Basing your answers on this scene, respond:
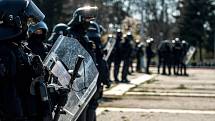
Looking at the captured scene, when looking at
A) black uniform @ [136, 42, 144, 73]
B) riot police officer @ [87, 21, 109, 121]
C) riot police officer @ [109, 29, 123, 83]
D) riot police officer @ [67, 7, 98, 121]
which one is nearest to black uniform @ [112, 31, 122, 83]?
riot police officer @ [109, 29, 123, 83]

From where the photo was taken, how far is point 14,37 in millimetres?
4383

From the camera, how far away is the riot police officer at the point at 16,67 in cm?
427

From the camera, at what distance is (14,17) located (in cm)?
439

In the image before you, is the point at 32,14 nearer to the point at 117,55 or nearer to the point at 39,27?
the point at 39,27

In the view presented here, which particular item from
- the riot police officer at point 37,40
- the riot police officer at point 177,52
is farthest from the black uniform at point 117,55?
the riot police officer at point 37,40

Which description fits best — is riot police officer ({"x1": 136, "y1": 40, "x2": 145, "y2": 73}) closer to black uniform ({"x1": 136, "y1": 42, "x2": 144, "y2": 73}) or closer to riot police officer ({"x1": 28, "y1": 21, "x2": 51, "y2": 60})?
black uniform ({"x1": 136, "y1": 42, "x2": 144, "y2": 73})

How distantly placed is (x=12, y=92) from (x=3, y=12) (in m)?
0.64

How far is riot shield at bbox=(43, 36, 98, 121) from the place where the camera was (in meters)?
5.34

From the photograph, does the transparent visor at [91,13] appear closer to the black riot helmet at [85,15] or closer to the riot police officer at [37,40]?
the black riot helmet at [85,15]

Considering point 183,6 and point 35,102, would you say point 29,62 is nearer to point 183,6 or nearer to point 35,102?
point 35,102

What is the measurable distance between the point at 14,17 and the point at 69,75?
1177mm

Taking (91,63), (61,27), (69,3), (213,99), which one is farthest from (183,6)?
(91,63)

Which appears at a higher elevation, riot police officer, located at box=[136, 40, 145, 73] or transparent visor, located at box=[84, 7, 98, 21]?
transparent visor, located at box=[84, 7, 98, 21]

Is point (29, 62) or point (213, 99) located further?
point (213, 99)
